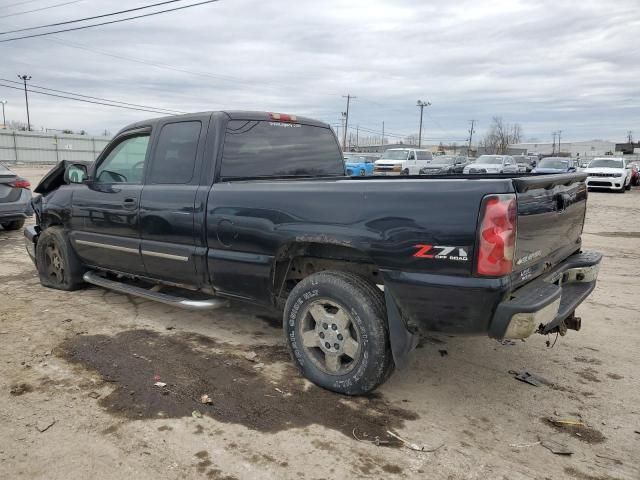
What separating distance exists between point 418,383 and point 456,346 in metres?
0.84

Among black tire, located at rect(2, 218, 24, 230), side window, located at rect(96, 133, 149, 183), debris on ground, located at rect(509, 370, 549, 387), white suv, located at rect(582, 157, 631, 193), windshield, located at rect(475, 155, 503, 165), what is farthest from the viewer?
windshield, located at rect(475, 155, 503, 165)

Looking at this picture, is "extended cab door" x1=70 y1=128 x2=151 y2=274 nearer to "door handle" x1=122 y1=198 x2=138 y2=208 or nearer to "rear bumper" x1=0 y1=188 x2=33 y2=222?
"door handle" x1=122 y1=198 x2=138 y2=208

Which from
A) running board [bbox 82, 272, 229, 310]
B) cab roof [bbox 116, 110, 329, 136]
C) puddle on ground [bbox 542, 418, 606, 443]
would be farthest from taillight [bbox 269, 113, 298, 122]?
puddle on ground [bbox 542, 418, 606, 443]

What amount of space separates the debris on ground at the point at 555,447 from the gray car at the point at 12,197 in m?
9.34

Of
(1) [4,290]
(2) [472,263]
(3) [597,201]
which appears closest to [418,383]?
(2) [472,263]

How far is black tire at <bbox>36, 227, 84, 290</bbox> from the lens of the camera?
549cm

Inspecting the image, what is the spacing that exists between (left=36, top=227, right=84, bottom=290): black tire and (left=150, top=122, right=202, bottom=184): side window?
1.72m

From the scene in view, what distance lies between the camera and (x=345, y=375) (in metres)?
3.31

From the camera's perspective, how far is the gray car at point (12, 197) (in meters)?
9.12

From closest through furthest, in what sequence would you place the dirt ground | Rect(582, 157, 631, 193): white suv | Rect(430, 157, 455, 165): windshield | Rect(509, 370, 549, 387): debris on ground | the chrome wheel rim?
the dirt ground < the chrome wheel rim < Rect(509, 370, 549, 387): debris on ground < Rect(582, 157, 631, 193): white suv < Rect(430, 157, 455, 165): windshield

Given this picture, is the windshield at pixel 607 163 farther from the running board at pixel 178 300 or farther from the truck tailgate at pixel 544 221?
the running board at pixel 178 300

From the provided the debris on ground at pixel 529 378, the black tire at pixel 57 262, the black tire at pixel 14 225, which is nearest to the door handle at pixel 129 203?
the black tire at pixel 57 262

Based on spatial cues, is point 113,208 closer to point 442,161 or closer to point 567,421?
point 567,421

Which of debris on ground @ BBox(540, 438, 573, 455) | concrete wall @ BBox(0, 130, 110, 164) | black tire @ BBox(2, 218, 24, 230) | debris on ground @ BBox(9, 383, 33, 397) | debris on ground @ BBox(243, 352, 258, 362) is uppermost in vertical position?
concrete wall @ BBox(0, 130, 110, 164)
